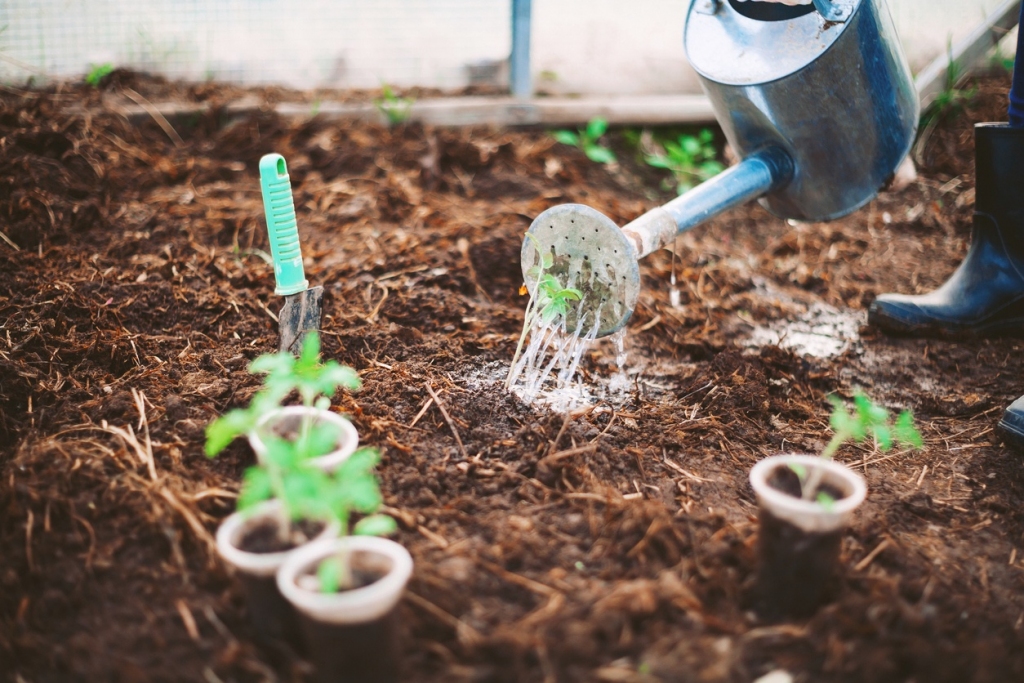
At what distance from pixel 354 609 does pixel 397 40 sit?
2.99 meters

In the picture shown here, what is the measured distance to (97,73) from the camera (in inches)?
119

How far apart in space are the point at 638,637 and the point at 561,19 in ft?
9.79

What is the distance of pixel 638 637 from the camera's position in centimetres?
108

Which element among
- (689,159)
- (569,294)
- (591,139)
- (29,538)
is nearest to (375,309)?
(569,294)

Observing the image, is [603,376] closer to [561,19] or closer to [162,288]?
[162,288]

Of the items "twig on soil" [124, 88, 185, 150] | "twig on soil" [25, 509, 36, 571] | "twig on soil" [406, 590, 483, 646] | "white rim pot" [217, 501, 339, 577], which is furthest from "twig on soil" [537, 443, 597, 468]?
"twig on soil" [124, 88, 185, 150]

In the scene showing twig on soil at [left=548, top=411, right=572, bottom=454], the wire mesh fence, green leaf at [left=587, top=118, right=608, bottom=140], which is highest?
the wire mesh fence

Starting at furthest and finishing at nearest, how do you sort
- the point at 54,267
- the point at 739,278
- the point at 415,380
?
1. the point at 739,278
2. the point at 54,267
3. the point at 415,380

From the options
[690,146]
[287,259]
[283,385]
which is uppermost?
[690,146]

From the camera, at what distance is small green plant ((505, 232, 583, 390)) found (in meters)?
1.64

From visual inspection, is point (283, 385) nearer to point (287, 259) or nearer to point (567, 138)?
point (287, 259)

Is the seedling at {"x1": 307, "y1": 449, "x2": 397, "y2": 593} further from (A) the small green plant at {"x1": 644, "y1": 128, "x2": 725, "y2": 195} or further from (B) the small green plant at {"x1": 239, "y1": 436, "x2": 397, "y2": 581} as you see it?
(A) the small green plant at {"x1": 644, "y1": 128, "x2": 725, "y2": 195}

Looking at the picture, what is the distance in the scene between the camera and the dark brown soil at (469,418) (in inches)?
43.5

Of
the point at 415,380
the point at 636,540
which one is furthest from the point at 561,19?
the point at 636,540
